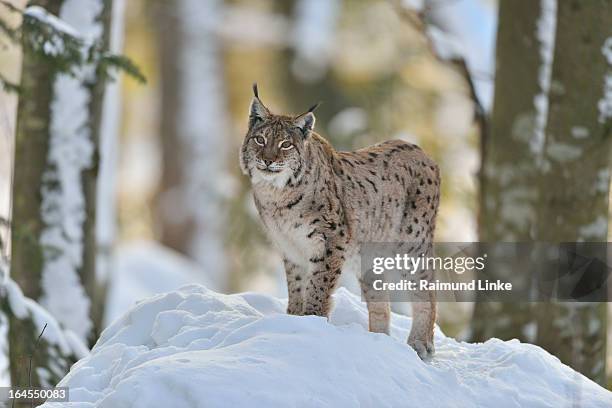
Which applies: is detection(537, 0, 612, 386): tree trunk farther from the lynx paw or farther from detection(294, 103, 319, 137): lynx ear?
detection(294, 103, 319, 137): lynx ear

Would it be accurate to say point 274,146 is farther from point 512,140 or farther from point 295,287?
point 512,140

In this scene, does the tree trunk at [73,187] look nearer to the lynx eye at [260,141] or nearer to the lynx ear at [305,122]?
the lynx eye at [260,141]

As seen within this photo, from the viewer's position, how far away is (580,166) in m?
7.96

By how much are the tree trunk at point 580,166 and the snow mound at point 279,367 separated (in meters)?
2.05

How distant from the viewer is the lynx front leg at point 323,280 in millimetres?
5945

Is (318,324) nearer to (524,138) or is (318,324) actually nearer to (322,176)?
(322,176)

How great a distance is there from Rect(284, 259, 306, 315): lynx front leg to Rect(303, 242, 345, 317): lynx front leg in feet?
0.68

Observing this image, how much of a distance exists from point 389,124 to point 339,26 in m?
6.12

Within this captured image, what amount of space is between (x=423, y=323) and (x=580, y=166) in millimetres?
2411

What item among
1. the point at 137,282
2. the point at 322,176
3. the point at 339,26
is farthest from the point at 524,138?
the point at 339,26

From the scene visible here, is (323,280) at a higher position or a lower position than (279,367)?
higher

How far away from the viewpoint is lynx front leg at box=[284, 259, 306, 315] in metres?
6.21

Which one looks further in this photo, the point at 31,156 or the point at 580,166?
the point at 580,166

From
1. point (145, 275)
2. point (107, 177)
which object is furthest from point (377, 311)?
point (145, 275)
